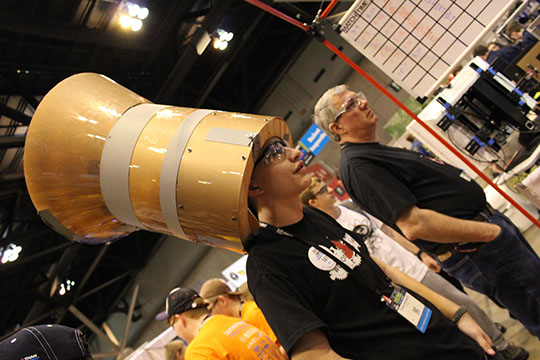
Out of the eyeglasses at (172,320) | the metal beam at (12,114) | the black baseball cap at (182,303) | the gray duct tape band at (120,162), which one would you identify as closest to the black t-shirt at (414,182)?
the gray duct tape band at (120,162)

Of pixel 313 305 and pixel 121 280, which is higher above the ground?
pixel 313 305

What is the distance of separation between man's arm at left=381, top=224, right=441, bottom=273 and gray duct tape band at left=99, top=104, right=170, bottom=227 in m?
2.23

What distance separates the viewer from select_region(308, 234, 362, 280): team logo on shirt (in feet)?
4.79

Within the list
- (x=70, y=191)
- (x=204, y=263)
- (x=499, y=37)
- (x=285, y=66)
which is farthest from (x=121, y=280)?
(x=499, y=37)

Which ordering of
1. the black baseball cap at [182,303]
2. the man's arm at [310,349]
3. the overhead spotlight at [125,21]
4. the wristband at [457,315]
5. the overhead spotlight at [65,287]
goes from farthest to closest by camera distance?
1. the overhead spotlight at [65,287]
2. the overhead spotlight at [125,21]
3. the black baseball cap at [182,303]
4. the wristband at [457,315]
5. the man's arm at [310,349]

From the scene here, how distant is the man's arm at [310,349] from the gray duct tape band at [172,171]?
62 centimetres

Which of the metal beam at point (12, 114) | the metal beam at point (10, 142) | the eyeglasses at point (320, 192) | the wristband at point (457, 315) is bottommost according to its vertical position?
the metal beam at point (10, 142)

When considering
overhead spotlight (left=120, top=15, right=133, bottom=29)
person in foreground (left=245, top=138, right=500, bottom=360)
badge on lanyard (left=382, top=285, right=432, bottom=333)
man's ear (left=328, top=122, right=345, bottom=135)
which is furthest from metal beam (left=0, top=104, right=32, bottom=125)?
badge on lanyard (left=382, top=285, right=432, bottom=333)

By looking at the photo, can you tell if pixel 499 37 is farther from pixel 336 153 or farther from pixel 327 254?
pixel 327 254

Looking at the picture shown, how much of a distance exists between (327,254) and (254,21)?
625 centimetres

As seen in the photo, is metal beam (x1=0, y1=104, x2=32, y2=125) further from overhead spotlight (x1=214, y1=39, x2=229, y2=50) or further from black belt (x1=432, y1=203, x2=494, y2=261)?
black belt (x1=432, y1=203, x2=494, y2=261)

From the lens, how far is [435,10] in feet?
9.18

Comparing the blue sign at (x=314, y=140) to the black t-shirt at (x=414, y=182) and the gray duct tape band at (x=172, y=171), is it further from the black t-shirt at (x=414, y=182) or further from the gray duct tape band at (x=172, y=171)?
the gray duct tape band at (x=172, y=171)

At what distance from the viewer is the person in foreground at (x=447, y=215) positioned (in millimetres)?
1980
